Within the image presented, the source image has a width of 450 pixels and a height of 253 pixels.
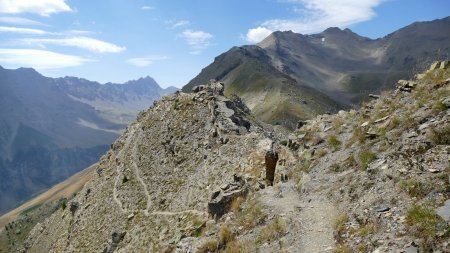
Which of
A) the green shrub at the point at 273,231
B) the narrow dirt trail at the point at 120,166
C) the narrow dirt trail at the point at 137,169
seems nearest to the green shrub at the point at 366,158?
the green shrub at the point at 273,231

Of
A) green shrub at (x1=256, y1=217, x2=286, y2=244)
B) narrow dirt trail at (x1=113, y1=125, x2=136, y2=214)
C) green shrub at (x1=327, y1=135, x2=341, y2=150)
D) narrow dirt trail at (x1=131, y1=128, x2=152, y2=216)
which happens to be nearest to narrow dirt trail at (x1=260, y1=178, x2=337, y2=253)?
green shrub at (x1=256, y1=217, x2=286, y2=244)

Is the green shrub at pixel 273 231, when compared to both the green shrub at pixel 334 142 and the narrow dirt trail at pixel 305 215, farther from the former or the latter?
the green shrub at pixel 334 142

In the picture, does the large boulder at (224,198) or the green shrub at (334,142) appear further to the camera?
the large boulder at (224,198)

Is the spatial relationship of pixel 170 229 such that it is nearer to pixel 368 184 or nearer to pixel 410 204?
pixel 368 184

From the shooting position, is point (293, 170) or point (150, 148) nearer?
point (293, 170)

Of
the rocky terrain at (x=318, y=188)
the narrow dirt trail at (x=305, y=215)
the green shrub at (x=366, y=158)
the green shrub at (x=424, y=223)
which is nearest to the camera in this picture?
the green shrub at (x=424, y=223)

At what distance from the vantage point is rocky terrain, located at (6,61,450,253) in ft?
58.8

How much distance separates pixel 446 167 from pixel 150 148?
5877 cm

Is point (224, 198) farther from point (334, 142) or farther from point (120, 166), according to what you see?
point (120, 166)

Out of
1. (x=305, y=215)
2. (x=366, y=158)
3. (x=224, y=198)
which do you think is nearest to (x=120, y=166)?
(x=224, y=198)

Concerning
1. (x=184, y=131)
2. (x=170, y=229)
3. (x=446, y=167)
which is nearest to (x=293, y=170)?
(x=446, y=167)

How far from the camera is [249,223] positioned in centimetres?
2580

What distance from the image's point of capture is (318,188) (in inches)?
1006

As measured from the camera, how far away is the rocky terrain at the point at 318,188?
1792 cm
